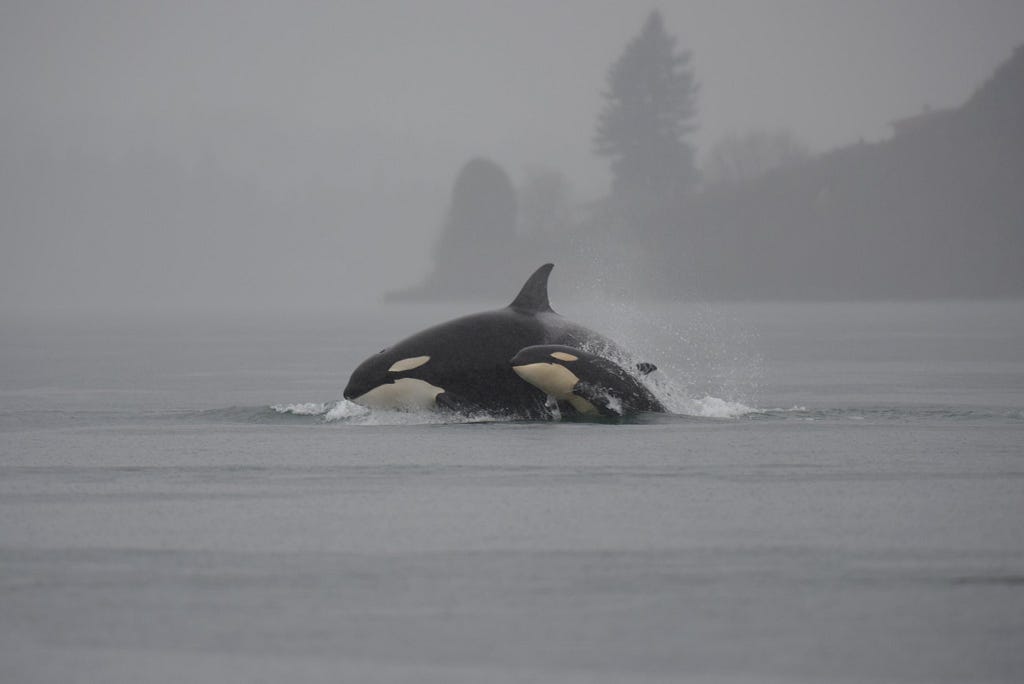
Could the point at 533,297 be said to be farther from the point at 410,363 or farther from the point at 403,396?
the point at 403,396

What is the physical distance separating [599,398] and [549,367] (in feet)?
2.66

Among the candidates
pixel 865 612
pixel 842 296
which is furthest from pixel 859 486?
pixel 842 296

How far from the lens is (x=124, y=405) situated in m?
21.0

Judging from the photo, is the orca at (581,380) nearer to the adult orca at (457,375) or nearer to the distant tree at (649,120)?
the adult orca at (457,375)

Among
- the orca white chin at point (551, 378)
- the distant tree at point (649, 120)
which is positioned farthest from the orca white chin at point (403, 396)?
the distant tree at point (649, 120)

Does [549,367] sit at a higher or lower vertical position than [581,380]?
higher

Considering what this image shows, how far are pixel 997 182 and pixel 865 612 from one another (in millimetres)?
144940

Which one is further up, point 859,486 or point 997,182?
point 997,182

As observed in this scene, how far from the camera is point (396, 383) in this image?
17906mm

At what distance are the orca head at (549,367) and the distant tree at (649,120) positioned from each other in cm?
16549

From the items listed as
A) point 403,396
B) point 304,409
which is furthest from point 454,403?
point 304,409

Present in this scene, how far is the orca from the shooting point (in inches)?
684

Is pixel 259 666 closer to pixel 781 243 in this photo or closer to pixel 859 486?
pixel 859 486

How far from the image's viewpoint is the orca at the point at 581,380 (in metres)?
17.4
